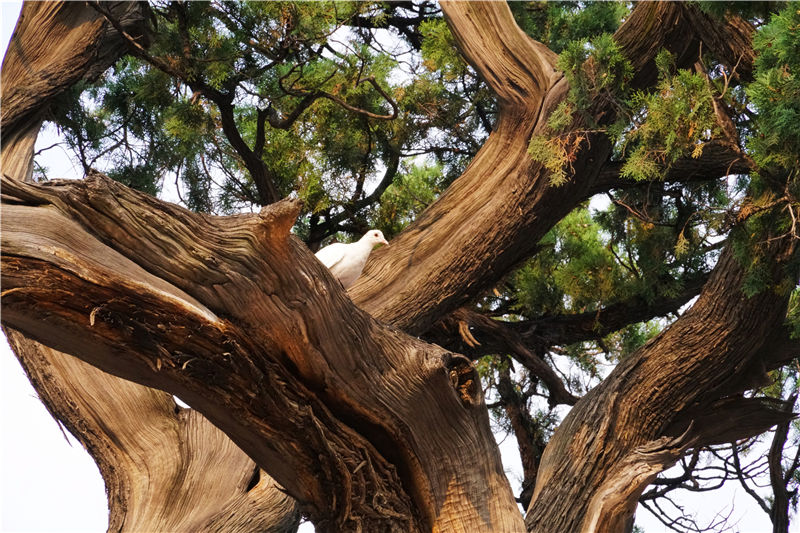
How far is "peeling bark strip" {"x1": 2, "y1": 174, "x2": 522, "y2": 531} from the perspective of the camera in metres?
2.35

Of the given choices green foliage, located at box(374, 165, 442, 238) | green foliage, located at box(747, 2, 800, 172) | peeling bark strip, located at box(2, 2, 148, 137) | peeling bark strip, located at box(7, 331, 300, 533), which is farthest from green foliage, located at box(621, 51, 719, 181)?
peeling bark strip, located at box(2, 2, 148, 137)

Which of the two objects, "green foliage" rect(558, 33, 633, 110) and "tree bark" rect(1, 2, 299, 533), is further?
"tree bark" rect(1, 2, 299, 533)

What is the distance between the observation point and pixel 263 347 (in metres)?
2.68

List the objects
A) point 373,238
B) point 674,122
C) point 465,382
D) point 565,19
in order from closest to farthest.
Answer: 1. point 674,122
2. point 465,382
3. point 373,238
4. point 565,19

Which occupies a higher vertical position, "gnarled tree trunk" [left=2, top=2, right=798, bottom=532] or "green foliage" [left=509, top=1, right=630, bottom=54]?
"green foliage" [left=509, top=1, right=630, bottom=54]

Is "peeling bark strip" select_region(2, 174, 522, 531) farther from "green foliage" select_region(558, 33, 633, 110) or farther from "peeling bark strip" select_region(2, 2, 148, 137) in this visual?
"peeling bark strip" select_region(2, 2, 148, 137)

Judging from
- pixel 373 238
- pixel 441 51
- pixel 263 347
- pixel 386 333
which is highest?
pixel 441 51

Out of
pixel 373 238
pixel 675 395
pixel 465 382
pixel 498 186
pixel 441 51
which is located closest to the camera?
pixel 465 382

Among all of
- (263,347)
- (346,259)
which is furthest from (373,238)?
(263,347)

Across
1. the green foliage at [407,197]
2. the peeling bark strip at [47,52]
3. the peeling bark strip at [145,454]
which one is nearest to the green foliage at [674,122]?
the peeling bark strip at [145,454]

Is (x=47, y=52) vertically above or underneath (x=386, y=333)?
above

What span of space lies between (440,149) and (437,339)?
1.31 m

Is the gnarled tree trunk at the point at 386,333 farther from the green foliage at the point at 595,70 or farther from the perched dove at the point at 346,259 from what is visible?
the green foliage at the point at 595,70

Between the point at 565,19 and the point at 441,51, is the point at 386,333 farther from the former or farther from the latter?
the point at 565,19
